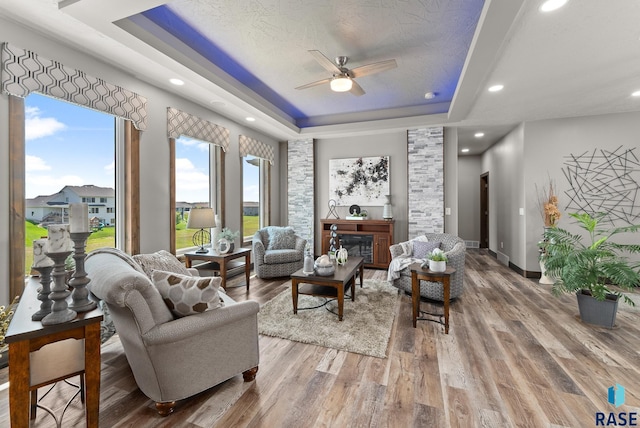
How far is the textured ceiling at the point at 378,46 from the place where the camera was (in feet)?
7.24

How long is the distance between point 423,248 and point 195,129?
3.71m

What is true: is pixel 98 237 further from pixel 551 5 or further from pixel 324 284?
pixel 551 5

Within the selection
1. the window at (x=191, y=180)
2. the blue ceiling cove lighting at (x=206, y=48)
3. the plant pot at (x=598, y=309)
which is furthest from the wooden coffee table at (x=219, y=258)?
the plant pot at (x=598, y=309)

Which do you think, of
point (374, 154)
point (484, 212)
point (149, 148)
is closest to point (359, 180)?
point (374, 154)

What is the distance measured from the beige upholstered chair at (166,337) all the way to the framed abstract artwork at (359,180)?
416 centimetres

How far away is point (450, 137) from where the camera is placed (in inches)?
204

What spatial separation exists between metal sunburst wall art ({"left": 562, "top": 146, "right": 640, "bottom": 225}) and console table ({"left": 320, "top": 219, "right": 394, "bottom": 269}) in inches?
117

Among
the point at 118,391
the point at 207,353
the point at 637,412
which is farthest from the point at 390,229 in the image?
the point at 118,391

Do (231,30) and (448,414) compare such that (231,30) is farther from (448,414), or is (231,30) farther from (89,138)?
(448,414)

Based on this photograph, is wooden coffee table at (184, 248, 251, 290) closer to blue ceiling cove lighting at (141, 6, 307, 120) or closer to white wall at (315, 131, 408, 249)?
blue ceiling cove lighting at (141, 6, 307, 120)

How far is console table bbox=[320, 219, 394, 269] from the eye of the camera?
209 inches

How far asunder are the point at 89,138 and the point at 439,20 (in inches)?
147

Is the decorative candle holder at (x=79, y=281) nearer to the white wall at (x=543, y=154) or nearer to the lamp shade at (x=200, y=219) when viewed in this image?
the lamp shade at (x=200, y=219)

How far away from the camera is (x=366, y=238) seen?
550 cm
